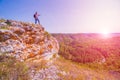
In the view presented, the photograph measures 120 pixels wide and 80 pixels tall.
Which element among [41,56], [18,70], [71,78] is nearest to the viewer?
[18,70]

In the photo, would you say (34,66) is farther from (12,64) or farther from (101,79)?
(101,79)

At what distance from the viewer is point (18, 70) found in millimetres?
10477

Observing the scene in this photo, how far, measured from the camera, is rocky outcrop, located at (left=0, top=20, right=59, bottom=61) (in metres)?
14.4

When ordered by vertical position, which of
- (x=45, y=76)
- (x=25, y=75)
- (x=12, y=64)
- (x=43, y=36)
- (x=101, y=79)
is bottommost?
(x=101, y=79)

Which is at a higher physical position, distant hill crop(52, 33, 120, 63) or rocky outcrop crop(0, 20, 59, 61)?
rocky outcrop crop(0, 20, 59, 61)

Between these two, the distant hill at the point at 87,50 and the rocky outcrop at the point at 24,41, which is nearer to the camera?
the rocky outcrop at the point at 24,41

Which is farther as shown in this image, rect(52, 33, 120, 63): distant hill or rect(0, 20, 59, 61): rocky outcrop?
rect(52, 33, 120, 63): distant hill

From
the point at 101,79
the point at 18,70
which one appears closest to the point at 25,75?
the point at 18,70

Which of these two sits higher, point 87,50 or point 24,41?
point 24,41

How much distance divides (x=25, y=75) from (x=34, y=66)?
3.35m

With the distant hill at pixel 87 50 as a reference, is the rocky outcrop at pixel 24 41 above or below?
above

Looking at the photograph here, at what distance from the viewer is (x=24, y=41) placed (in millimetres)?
15828

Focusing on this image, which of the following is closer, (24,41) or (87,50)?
(24,41)

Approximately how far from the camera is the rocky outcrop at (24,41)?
Result: 47.4 ft
